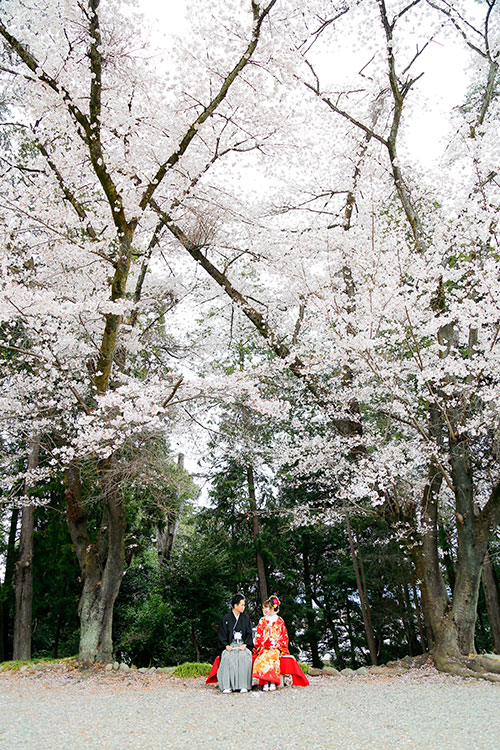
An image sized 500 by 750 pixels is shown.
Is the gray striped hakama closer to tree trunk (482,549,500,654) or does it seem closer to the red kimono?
the red kimono

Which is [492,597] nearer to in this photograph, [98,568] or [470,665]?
[470,665]

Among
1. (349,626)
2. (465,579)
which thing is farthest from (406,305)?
(349,626)

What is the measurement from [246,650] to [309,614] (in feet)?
22.5

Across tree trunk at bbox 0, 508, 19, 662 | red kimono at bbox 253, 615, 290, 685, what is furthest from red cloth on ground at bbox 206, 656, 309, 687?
tree trunk at bbox 0, 508, 19, 662

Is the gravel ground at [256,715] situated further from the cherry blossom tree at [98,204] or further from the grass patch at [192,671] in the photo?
the cherry blossom tree at [98,204]

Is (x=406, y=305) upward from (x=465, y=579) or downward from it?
upward

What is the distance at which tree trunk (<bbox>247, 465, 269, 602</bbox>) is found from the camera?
10.0 m

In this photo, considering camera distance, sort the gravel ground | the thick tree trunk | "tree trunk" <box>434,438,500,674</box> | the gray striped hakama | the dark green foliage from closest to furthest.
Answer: the gravel ground
the gray striped hakama
"tree trunk" <box>434,438,500,674</box>
the dark green foliage
the thick tree trunk

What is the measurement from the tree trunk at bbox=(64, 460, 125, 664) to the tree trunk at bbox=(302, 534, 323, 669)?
5703mm

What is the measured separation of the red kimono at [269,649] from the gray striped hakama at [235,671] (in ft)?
0.48

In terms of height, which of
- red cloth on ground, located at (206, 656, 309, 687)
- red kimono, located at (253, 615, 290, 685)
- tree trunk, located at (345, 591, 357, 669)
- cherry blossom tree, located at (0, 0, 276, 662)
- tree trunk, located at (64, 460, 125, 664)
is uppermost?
cherry blossom tree, located at (0, 0, 276, 662)

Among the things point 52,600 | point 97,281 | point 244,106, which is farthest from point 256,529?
point 244,106

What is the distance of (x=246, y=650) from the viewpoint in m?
4.73

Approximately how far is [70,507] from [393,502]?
433 centimetres
